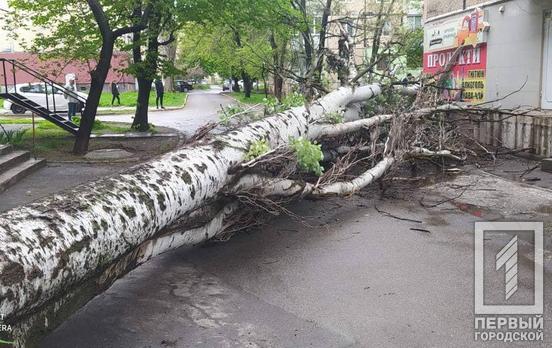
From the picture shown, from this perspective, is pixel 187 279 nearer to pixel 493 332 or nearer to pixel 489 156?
pixel 493 332

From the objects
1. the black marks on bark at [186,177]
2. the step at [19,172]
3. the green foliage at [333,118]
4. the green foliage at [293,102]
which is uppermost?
the green foliage at [293,102]

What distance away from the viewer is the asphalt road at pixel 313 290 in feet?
12.5

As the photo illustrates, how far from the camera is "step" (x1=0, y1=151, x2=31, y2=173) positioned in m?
10.1

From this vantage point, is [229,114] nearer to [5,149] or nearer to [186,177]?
[186,177]

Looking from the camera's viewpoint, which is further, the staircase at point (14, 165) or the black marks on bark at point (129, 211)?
the staircase at point (14, 165)

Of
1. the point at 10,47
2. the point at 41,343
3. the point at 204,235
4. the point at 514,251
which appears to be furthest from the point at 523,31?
the point at 10,47

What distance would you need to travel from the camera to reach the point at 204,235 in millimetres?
5527

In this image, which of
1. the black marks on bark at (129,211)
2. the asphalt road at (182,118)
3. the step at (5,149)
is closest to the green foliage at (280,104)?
the black marks on bark at (129,211)

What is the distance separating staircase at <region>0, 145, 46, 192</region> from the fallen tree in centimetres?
508

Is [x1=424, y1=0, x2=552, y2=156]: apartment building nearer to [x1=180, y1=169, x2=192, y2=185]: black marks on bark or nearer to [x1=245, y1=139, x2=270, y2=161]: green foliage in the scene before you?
[x1=245, y1=139, x2=270, y2=161]: green foliage

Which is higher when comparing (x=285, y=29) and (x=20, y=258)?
(x=285, y=29)

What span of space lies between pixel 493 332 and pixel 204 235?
9.35ft

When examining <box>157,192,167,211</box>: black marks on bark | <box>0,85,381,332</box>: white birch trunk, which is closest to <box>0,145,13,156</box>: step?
<box>0,85,381,332</box>: white birch trunk

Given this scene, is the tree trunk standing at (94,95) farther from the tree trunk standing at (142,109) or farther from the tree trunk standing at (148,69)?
the tree trunk standing at (142,109)
